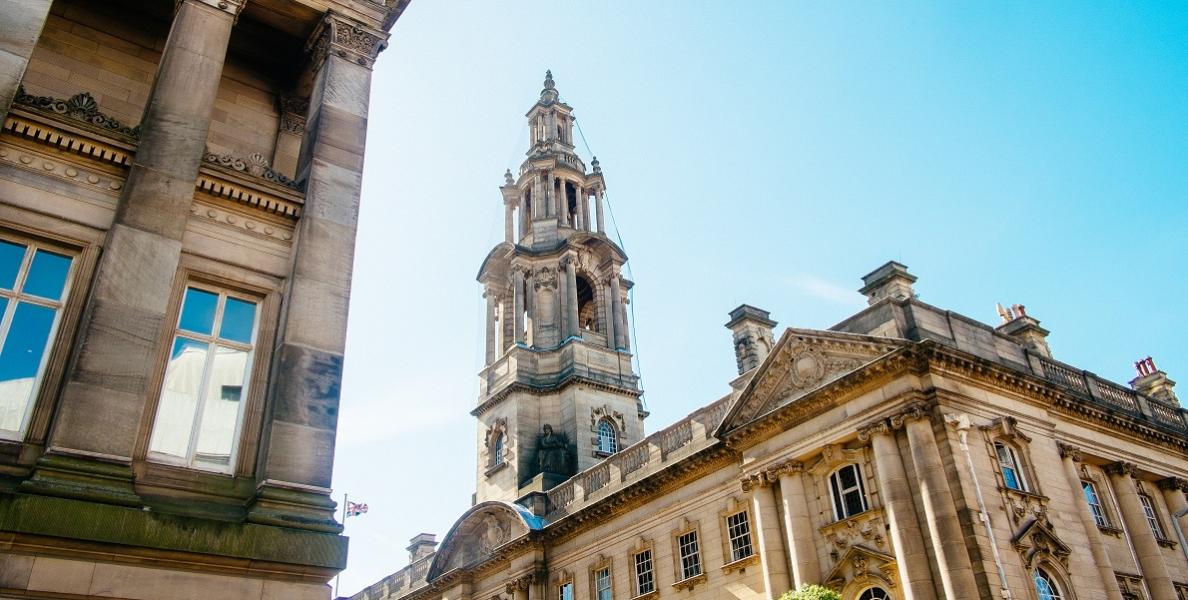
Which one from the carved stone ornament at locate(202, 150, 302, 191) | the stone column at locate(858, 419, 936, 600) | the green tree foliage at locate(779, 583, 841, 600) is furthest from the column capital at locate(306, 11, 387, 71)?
the stone column at locate(858, 419, 936, 600)

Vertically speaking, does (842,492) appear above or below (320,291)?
above

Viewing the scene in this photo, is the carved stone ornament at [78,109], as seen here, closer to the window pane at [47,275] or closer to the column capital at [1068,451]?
the window pane at [47,275]

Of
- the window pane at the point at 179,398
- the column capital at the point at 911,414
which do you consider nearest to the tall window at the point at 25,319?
the window pane at the point at 179,398

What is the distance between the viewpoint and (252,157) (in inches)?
472

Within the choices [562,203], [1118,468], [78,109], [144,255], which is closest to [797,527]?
[1118,468]

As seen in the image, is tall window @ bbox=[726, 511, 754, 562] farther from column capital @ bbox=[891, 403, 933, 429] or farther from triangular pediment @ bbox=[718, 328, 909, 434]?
column capital @ bbox=[891, 403, 933, 429]

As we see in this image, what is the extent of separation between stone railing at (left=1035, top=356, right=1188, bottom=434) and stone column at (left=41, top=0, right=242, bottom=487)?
83.7 feet

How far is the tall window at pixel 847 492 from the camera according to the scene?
2445cm

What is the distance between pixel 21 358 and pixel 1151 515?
3191cm

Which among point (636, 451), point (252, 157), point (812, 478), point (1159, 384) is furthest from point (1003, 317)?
point (252, 157)

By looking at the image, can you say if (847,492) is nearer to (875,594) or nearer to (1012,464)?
(875,594)

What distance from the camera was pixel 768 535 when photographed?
2602 centimetres

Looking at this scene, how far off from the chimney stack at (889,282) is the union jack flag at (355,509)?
22.9 meters

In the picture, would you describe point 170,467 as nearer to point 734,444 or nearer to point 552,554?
point 734,444
